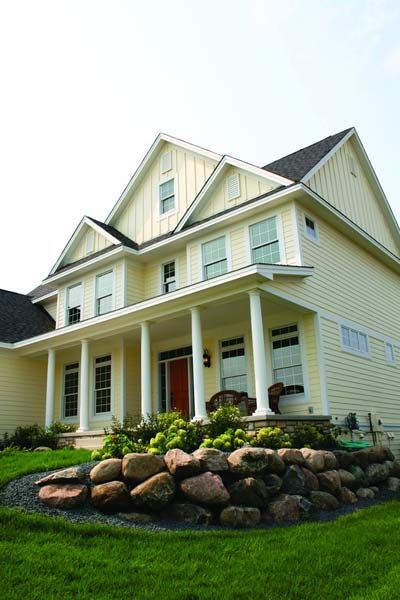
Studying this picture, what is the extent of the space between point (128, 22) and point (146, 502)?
645 centimetres

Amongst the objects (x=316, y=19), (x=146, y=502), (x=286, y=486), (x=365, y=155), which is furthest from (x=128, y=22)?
(x=365, y=155)

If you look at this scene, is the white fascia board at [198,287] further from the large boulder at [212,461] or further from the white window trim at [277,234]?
the large boulder at [212,461]

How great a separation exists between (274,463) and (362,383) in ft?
23.6

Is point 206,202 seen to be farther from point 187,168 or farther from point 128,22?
point 128,22

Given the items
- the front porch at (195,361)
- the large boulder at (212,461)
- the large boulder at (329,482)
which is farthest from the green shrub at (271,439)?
the large boulder at (212,461)

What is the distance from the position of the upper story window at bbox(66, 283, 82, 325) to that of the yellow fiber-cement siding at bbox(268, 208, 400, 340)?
8.24m

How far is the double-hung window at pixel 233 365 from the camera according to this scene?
13.9m

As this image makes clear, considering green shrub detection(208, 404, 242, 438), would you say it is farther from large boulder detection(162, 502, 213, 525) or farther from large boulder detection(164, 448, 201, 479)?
large boulder detection(162, 502, 213, 525)

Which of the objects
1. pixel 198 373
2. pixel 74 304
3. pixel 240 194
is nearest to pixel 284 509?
pixel 198 373

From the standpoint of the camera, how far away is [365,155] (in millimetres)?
17531

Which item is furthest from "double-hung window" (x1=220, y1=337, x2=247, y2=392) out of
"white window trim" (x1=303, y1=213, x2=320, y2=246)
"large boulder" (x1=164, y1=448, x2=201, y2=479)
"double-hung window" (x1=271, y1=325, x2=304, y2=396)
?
"large boulder" (x1=164, y1=448, x2=201, y2=479)

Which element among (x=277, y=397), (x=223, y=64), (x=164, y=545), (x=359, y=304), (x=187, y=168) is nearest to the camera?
(x=164, y=545)

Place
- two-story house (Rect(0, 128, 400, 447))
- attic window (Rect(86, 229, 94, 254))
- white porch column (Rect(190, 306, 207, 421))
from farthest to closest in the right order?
1. attic window (Rect(86, 229, 94, 254))
2. two-story house (Rect(0, 128, 400, 447))
3. white porch column (Rect(190, 306, 207, 421))

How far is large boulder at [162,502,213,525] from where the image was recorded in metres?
6.69
